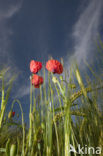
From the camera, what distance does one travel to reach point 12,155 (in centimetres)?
40

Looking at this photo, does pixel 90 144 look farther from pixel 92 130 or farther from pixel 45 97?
pixel 45 97

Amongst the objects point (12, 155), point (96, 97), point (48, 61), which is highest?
point (48, 61)

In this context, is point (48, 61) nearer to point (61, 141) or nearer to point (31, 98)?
point (31, 98)

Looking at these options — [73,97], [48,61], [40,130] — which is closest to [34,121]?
[40,130]

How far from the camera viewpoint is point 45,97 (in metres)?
0.47

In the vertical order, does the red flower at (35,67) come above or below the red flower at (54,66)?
above

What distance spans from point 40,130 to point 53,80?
0.18m

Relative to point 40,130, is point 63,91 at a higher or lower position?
higher

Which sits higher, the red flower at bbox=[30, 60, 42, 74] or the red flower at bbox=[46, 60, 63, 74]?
the red flower at bbox=[30, 60, 42, 74]

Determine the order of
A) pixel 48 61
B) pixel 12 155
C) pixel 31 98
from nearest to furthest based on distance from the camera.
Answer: pixel 12 155 < pixel 31 98 < pixel 48 61

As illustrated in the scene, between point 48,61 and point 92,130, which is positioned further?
point 48,61

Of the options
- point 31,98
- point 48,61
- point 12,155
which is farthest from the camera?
point 48,61

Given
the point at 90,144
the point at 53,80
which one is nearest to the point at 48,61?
the point at 53,80

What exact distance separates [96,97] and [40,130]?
0.21 metres
